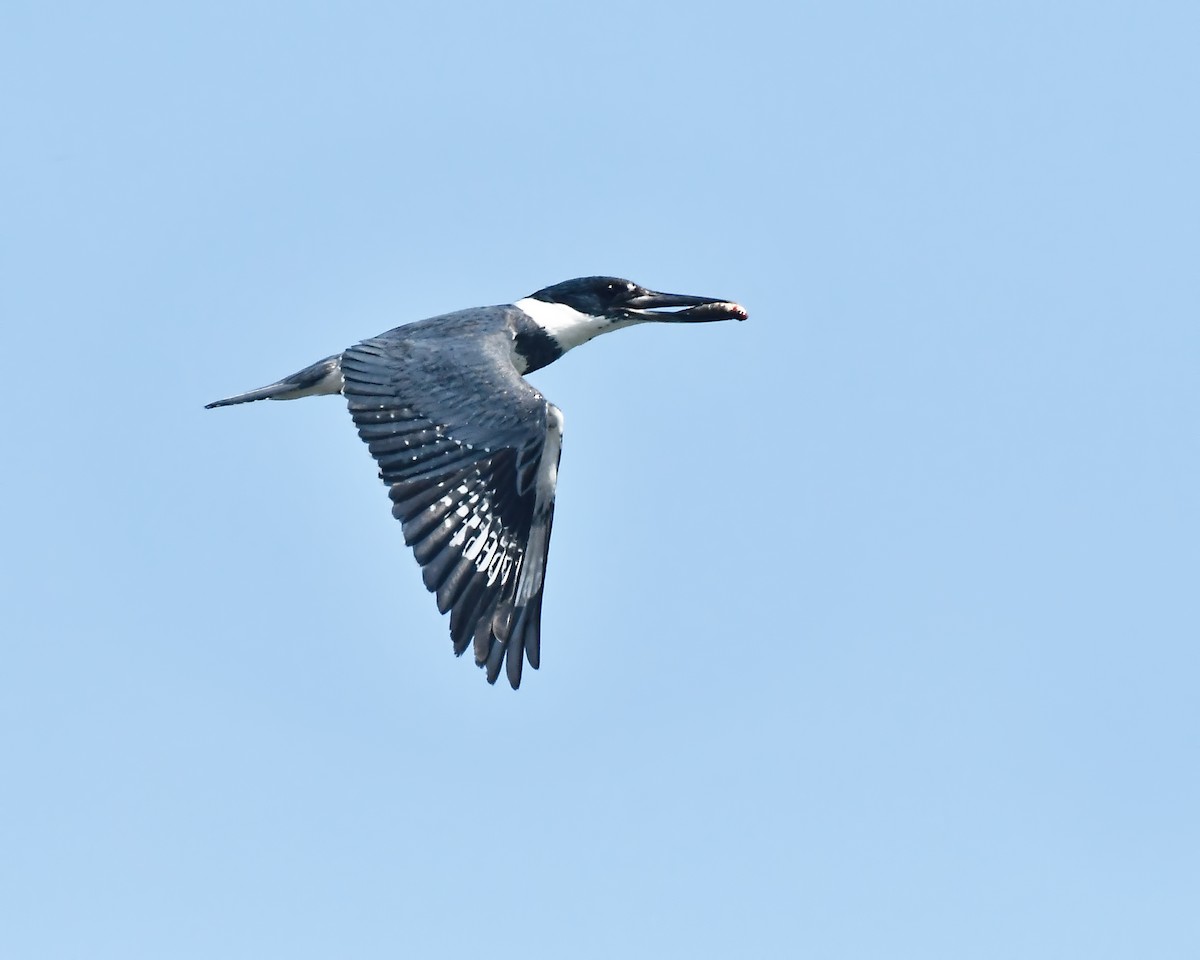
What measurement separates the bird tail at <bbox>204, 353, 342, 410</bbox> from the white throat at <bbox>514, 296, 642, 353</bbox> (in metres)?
1.44

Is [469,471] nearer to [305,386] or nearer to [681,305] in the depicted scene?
[305,386]

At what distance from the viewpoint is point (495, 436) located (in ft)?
38.4

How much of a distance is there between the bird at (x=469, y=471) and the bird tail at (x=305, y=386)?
417mm

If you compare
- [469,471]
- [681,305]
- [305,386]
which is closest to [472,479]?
[469,471]

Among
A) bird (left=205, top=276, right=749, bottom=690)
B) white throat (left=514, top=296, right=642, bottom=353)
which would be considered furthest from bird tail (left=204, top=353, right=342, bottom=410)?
white throat (left=514, top=296, right=642, bottom=353)

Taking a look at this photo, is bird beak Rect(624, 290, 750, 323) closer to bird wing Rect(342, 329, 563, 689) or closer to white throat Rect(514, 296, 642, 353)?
white throat Rect(514, 296, 642, 353)

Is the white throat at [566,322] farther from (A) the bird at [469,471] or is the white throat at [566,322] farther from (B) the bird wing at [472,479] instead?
(B) the bird wing at [472,479]

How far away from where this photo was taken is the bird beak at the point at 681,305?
14.2 m

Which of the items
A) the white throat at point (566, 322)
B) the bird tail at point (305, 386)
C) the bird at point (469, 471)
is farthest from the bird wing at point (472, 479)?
the white throat at point (566, 322)

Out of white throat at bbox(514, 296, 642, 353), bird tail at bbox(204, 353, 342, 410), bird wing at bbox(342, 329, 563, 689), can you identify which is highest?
white throat at bbox(514, 296, 642, 353)

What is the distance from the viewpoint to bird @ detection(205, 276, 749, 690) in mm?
11500

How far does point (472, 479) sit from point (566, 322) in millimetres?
2428

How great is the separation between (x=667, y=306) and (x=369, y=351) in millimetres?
2766

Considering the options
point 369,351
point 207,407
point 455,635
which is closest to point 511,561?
point 455,635
